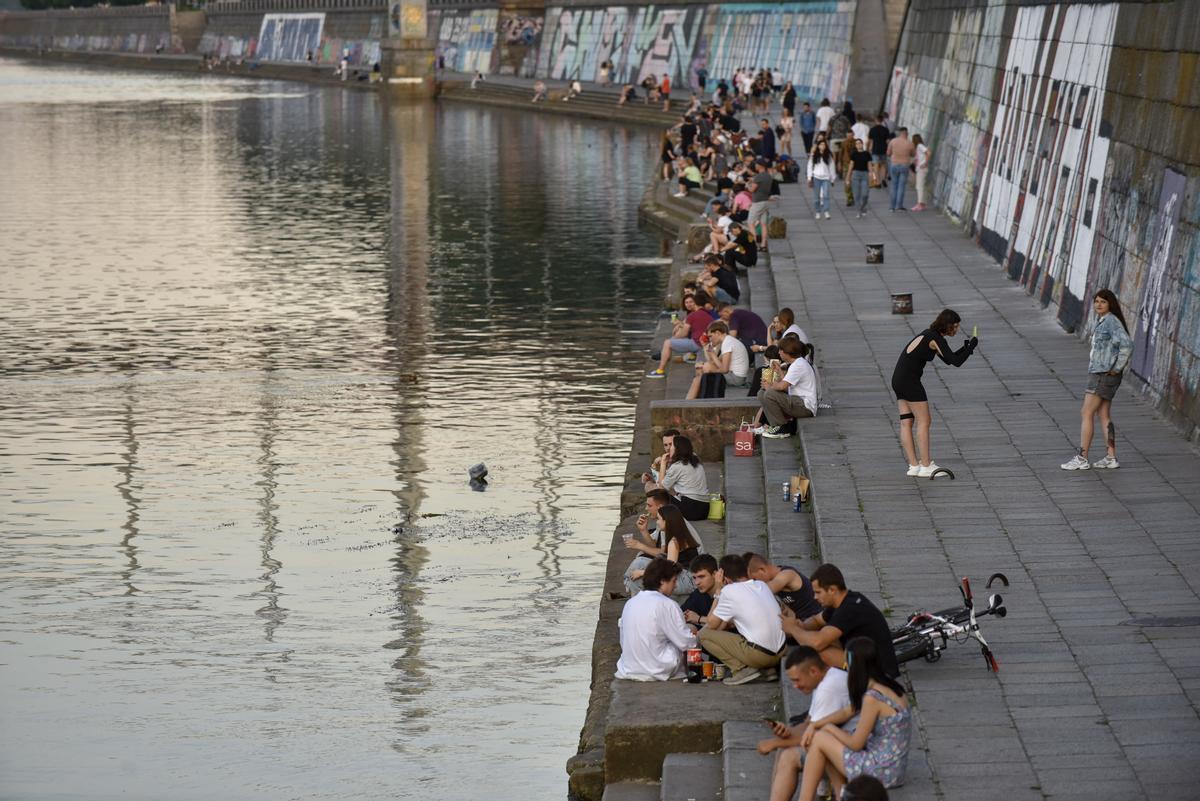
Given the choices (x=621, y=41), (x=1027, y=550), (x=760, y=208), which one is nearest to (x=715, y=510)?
(x=1027, y=550)

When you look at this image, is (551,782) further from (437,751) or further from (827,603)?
(827,603)

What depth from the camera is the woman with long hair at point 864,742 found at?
30.8ft

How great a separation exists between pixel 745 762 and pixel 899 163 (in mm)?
25670

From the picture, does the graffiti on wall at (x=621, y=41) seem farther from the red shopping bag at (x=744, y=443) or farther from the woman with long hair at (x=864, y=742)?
the woman with long hair at (x=864, y=742)

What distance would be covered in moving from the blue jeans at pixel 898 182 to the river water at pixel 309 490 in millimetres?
4746

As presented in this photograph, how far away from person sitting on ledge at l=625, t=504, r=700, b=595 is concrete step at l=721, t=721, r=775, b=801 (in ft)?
9.26

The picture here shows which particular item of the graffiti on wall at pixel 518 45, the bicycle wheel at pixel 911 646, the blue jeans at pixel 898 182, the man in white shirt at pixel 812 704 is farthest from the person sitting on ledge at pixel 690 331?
the graffiti on wall at pixel 518 45

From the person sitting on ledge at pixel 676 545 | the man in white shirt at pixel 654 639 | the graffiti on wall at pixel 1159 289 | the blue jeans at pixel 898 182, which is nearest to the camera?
the man in white shirt at pixel 654 639

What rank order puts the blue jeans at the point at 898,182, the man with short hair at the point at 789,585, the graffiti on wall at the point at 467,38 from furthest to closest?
the graffiti on wall at the point at 467,38 → the blue jeans at the point at 898,182 → the man with short hair at the point at 789,585

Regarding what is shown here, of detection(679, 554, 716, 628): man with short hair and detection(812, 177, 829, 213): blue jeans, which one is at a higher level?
detection(679, 554, 716, 628): man with short hair

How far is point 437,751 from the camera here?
1320 cm

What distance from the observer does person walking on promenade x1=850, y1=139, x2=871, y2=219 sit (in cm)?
3488

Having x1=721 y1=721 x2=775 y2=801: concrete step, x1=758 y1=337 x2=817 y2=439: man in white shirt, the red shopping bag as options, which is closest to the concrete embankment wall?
x1=758 y1=337 x2=817 y2=439: man in white shirt

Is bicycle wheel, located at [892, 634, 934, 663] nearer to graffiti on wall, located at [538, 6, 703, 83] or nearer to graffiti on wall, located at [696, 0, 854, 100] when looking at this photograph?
graffiti on wall, located at [696, 0, 854, 100]
